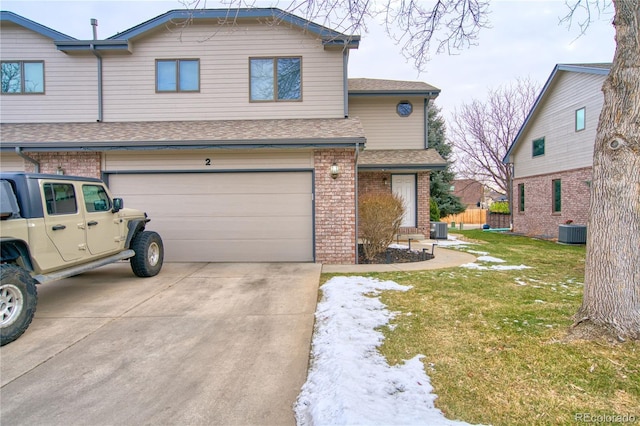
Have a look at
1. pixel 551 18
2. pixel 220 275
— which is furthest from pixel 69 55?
pixel 551 18

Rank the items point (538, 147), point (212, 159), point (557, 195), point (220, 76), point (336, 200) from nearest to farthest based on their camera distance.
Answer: point (336, 200)
point (212, 159)
point (220, 76)
point (557, 195)
point (538, 147)

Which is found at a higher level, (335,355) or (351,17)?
(351,17)

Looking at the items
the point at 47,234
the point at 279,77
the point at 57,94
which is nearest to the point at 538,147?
the point at 279,77

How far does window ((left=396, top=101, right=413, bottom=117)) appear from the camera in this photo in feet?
45.6

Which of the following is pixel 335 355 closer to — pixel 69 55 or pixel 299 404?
pixel 299 404

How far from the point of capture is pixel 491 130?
26938mm

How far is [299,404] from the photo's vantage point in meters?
2.78

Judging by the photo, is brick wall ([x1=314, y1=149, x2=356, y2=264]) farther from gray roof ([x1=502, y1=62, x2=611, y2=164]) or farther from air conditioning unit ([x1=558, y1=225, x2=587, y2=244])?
gray roof ([x1=502, y1=62, x2=611, y2=164])

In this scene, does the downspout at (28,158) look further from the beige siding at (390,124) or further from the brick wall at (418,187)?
the beige siding at (390,124)

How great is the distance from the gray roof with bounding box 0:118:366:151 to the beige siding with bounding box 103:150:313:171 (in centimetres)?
39

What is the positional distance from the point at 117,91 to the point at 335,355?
9731 millimetres

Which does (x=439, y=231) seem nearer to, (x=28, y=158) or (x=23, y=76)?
(x=28, y=158)

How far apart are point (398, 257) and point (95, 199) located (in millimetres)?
7312

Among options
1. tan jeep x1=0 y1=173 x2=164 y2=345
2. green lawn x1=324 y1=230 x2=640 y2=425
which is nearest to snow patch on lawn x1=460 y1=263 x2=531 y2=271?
green lawn x1=324 y1=230 x2=640 y2=425
